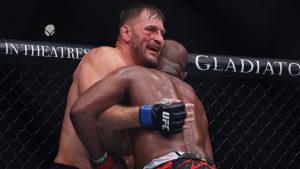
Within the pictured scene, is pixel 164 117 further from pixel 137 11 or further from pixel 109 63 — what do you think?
pixel 137 11

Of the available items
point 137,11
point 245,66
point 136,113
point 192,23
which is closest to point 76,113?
point 136,113

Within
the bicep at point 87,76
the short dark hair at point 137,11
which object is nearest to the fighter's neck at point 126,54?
the short dark hair at point 137,11

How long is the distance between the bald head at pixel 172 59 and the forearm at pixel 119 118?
421 mm

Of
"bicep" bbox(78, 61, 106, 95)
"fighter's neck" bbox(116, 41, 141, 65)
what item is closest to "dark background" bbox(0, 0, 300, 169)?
"fighter's neck" bbox(116, 41, 141, 65)

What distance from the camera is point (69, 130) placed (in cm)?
313

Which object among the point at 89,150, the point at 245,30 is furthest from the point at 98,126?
the point at 245,30

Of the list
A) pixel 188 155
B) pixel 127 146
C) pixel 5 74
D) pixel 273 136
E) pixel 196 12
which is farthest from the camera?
pixel 273 136

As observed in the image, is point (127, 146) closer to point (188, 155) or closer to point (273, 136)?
point (188, 155)

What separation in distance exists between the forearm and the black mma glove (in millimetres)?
39

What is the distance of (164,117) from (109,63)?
1.80ft

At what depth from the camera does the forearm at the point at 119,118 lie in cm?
276

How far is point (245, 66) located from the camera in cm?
376

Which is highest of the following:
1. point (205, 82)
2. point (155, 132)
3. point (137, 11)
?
point (137, 11)

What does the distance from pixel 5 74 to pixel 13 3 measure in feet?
1.67
